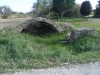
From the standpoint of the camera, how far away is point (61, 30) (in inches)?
529

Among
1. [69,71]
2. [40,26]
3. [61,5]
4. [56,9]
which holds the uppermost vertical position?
[61,5]

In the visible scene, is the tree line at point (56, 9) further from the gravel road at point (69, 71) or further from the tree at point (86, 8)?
the gravel road at point (69, 71)

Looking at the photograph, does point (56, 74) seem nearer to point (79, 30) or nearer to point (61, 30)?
point (79, 30)

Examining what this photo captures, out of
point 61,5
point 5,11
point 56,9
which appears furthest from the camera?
point 5,11

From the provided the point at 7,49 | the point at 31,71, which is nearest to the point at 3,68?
the point at 31,71

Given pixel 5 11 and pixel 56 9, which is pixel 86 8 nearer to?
pixel 56 9

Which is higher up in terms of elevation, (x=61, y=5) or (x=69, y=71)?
(x=61, y=5)

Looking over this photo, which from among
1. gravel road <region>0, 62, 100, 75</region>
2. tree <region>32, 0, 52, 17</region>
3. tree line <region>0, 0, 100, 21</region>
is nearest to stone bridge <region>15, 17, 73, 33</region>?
gravel road <region>0, 62, 100, 75</region>

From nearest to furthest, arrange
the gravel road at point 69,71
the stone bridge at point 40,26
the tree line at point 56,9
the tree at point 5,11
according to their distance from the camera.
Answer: the gravel road at point 69,71 → the stone bridge at point 40,26 → the tree line at point 56,9 → the tree at point 5,11

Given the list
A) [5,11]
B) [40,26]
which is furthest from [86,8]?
[40,26]

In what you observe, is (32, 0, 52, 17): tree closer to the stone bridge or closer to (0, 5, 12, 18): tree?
(0, 5, 12, 18): tree

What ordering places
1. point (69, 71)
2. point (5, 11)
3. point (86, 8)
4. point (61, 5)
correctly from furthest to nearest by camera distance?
point (5, 11)
point (86, 8)
point (61, 5)
point (69, 71)

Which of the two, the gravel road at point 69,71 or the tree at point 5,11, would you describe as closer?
the gravel road at point 69,71

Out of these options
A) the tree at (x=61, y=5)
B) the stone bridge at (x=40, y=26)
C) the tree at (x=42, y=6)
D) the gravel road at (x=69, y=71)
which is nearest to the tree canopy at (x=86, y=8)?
the tree at (x=42, y=6)
